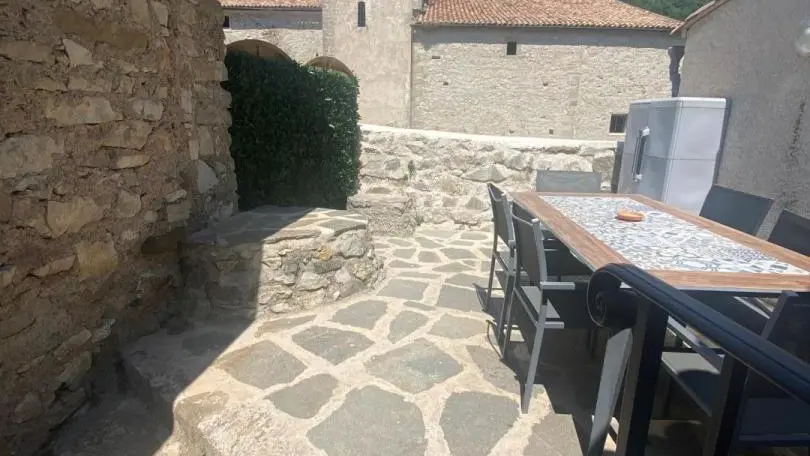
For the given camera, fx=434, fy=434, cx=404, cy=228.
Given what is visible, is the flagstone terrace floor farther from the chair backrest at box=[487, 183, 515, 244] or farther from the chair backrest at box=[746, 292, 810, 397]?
the chair backrest at box=[746, 292, 810, 397]

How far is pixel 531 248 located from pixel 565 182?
6.44ft

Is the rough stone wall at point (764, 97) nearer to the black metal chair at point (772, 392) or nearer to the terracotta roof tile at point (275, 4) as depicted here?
the black metal chair at point (772, 392)

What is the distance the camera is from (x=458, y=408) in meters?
2.00

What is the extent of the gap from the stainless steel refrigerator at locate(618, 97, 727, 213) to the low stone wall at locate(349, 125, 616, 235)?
0.41m

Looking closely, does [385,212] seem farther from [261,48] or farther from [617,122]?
[617,122]

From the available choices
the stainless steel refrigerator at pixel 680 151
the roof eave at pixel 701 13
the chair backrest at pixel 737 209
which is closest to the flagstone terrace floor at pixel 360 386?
the chair backrest at pixel 737 209

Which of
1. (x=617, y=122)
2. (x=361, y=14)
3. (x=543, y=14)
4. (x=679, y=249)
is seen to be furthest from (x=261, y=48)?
(x=617, y=122)

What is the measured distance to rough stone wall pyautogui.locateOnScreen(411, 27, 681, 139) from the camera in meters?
13.8

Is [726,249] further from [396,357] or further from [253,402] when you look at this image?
[253,402]

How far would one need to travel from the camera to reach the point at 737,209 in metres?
2.82

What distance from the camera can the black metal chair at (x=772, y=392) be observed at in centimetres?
125

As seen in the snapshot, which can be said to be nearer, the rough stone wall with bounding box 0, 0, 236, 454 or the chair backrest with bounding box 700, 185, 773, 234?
the rough stone wall with bounding box 0, 0, 236, 454

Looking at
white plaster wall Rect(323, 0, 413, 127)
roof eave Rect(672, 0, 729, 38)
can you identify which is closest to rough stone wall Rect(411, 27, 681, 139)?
white plaster wall Rect(323, 0, 413, 127)

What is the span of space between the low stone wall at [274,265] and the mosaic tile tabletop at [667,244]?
1.52 meters
